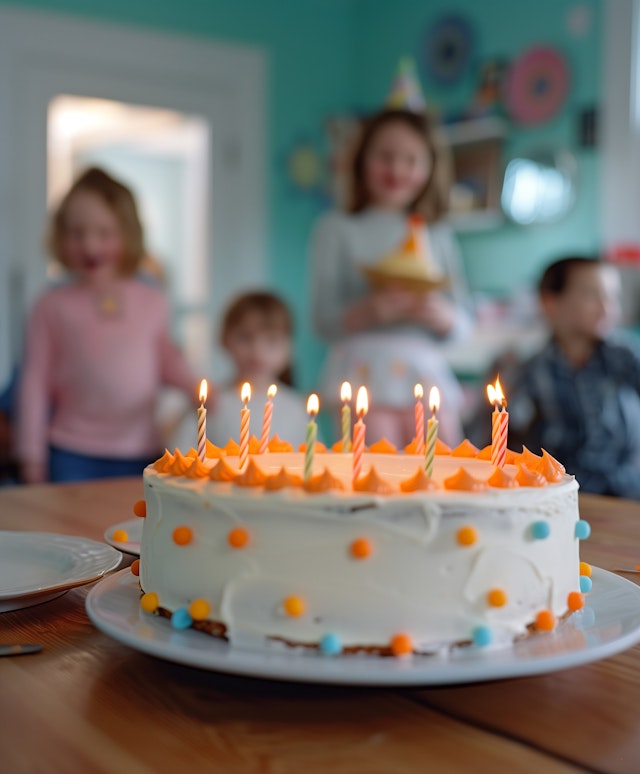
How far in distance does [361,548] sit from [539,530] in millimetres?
139

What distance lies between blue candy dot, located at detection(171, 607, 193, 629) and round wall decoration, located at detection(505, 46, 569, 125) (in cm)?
390

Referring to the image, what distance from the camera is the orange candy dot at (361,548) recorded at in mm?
646

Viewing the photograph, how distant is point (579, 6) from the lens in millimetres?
4059

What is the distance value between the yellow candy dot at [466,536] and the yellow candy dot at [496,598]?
0.13ft

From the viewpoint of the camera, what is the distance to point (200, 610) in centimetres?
67

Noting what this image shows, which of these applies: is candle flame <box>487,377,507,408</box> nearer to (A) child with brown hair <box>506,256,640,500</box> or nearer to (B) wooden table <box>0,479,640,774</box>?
(B) wooden table <box>0,479,640,774</box>

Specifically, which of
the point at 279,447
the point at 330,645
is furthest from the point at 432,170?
the point at 330,645

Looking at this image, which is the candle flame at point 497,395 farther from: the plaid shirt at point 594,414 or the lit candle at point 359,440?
the plaid shirt at point 594,414

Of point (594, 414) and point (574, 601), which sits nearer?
point (574, 601)

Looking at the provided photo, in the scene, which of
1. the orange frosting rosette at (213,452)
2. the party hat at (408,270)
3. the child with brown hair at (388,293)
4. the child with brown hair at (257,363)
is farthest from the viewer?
the child with brown hair at (257,363)

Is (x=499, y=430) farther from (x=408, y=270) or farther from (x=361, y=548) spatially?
(x=408, y=270)

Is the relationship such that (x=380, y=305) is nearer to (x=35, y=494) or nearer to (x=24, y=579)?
(x=35, y=494)

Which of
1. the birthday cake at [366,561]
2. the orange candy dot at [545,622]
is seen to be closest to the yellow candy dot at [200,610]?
the birthday cake at [366,561]

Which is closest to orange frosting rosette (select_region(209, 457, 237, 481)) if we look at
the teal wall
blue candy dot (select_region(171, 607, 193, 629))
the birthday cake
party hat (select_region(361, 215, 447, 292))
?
the birthday cake
